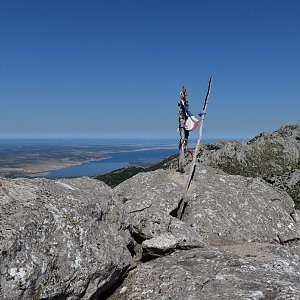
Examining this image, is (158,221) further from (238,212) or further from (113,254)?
(238,212)

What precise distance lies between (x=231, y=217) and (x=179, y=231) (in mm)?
6712

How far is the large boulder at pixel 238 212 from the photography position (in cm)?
2142

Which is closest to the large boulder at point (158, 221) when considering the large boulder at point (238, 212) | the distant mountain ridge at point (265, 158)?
the large boulder at point (238, 212)

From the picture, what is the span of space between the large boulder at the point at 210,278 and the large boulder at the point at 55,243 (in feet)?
3.28

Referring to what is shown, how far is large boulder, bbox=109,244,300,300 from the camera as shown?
11.4 metres

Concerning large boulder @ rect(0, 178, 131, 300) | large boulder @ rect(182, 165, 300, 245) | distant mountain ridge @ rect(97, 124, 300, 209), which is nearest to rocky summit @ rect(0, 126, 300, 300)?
large boulder @ rect(0, 178, 131, 300)

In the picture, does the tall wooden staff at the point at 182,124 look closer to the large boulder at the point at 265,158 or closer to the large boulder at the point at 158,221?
the large boulder at the point at 158,221

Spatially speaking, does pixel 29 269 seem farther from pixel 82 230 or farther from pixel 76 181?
pixel 76 181

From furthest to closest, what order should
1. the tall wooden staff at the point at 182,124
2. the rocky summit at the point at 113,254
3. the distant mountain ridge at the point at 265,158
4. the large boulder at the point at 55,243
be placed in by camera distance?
the distant mountain ridge at the point at 265,158
the tall wooden staff at the point at 182,124
the rocky summit at the point at 113,254
the large boulder at the point at 55,243

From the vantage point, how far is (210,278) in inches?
488

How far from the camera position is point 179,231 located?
54.7 ft

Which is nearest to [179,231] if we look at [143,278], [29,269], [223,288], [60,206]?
[143,278]

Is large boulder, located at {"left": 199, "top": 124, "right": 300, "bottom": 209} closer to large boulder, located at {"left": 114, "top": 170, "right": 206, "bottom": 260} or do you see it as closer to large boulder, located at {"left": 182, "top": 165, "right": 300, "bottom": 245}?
large boulder, located at {"left": 182, "top": 165, "right": 300, "bottom": 245}

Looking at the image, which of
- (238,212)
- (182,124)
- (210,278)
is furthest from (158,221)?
(182,124)
